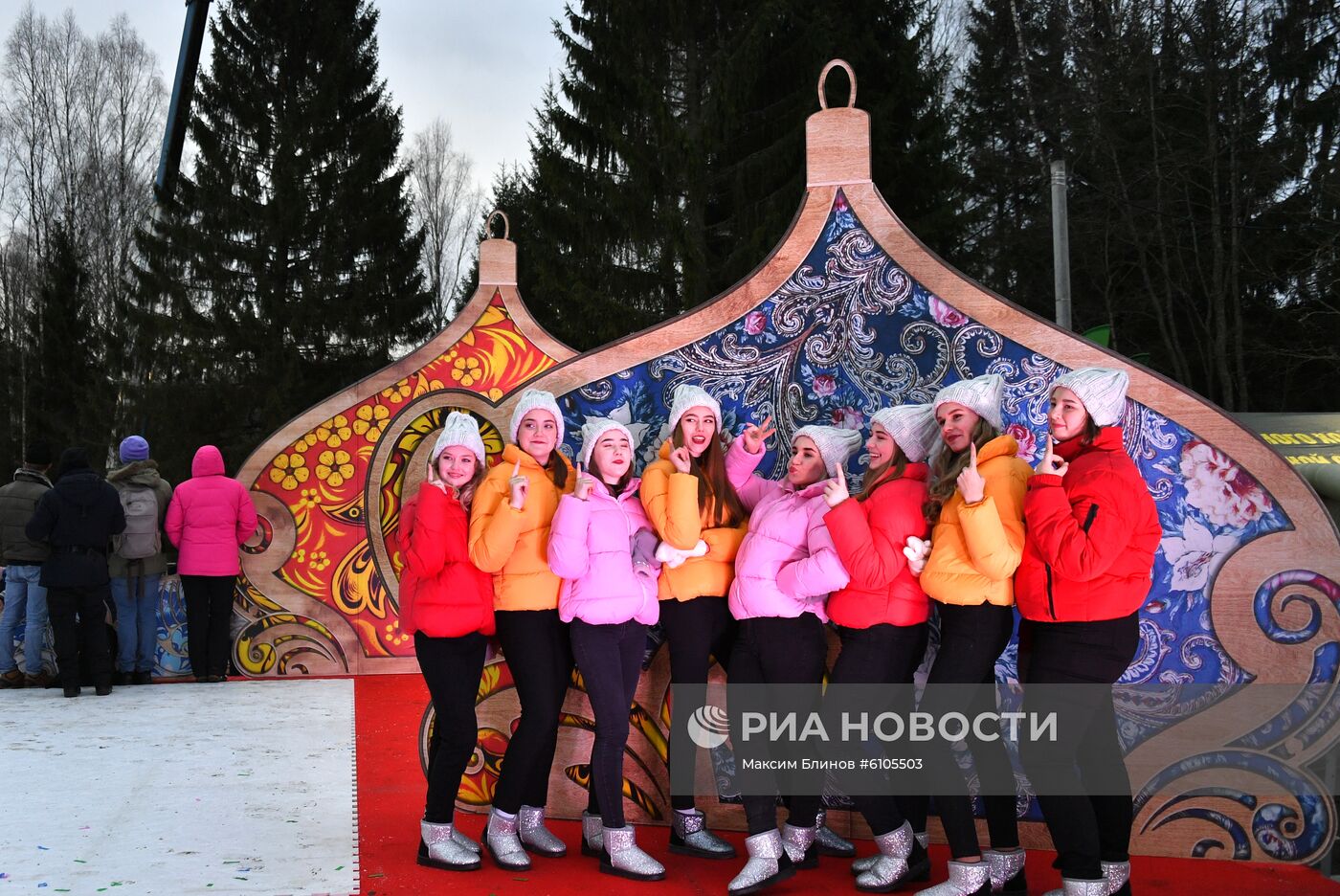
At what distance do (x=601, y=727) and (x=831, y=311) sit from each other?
159 centimetres

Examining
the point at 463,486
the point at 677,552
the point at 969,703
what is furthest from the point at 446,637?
the point at 969,703

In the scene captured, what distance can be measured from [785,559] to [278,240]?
598 inches

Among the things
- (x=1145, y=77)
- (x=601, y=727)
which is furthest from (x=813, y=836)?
(x=1145, y=77)

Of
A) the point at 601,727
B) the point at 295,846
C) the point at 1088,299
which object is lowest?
the point at 295,846

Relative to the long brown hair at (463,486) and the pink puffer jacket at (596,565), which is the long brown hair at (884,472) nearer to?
the pink puffer jacket at (596,565)

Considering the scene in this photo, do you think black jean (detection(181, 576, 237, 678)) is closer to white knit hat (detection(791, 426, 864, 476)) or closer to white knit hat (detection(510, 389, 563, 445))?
white knit hat (detection(510, 389, 563, 445))

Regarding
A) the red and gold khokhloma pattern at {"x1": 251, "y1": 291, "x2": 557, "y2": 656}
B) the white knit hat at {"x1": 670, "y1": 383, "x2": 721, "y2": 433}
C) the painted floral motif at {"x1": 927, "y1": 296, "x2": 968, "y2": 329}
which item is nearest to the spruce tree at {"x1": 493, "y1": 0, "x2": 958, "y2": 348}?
the red and gold khokhloma pattern at {"x1": 251, "y1": 291, "x2": 557, "y2": 656}

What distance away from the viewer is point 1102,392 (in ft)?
9.93

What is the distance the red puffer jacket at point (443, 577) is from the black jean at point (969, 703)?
1.31 m

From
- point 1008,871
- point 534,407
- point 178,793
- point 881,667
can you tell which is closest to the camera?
point 1008,871

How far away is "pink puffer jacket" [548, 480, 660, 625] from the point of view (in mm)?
3326

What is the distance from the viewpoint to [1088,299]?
15711mm

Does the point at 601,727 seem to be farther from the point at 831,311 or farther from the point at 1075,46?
the point at 1075,46

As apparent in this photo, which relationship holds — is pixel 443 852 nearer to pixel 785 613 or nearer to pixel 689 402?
pixel 785 613
